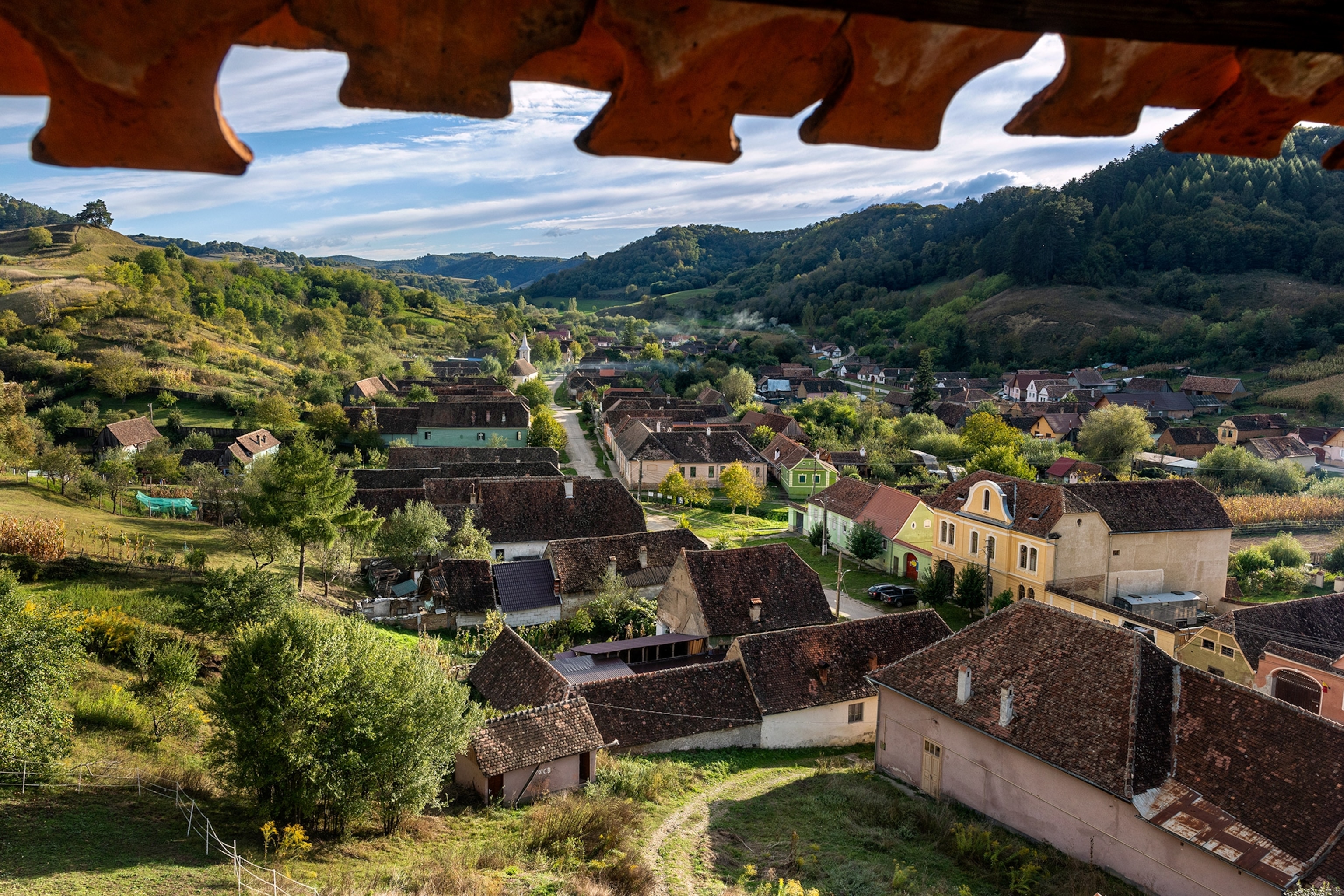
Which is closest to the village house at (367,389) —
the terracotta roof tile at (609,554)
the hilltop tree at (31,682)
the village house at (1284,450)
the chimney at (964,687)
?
the terracotta roof tile at (609,554)

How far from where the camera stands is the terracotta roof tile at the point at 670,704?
19.9 meters

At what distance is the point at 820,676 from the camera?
72.3 feet

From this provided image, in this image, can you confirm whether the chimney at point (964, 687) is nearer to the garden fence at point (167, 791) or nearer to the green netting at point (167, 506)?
the garden fence at point (167, 791)

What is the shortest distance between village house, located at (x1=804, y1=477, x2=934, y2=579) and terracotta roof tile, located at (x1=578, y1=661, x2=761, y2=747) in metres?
17.7

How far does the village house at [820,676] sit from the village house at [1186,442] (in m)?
52.1

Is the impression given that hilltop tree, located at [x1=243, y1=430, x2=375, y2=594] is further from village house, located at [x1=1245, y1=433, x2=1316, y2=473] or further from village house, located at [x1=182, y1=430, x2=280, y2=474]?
village house, located at [x1=1245, y1=433, x2=1316, y2=473]

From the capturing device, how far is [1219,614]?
104ft

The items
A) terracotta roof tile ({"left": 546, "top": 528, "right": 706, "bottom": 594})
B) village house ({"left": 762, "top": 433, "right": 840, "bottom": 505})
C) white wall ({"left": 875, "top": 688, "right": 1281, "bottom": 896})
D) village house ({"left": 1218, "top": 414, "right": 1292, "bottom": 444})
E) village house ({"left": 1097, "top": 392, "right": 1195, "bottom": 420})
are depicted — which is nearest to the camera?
white wall ({"left": 875, "top": 688, "right": 1281, "bottom": 896})

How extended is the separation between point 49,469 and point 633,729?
1212 inches

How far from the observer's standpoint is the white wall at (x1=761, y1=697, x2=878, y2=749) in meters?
21.0

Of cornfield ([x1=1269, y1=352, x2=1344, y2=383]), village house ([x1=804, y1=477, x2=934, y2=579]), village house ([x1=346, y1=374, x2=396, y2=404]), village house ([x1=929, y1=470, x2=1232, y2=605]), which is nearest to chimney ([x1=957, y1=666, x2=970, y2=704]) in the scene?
village house ([x1=929, y1=470, x2=1232, y2=605])

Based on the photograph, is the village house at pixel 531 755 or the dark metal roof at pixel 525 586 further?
the dark metal roof at pixel 525 586

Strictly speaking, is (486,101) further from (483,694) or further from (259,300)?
(259,300)

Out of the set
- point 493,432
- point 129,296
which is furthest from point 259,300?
point 493,432
